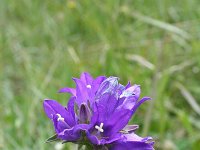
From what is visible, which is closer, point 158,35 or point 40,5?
point 158,35

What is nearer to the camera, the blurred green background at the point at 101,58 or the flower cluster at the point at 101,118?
the flower cluster at the point at 101,118

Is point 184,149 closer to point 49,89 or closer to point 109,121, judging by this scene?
point 49,89

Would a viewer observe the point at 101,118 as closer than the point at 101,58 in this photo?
Yes

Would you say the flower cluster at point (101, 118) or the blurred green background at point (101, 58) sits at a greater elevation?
the blurred green background at point (101, 58)

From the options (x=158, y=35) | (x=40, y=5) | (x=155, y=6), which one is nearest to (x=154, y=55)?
(x=158, y=35)

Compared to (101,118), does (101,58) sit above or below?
above
